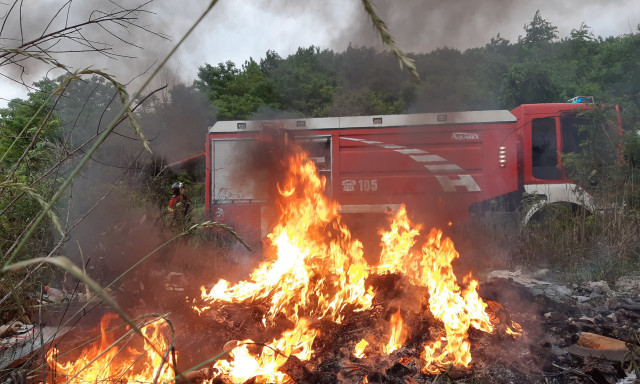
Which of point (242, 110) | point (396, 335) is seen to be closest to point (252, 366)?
point (396, 335)

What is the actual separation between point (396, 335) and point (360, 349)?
16.6 inches

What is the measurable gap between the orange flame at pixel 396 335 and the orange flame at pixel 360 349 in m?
0.21

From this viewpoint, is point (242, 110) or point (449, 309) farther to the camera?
point (242, 110)

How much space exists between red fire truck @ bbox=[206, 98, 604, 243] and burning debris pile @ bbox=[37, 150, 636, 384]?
145 inches

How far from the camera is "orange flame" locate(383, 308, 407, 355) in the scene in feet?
13.1

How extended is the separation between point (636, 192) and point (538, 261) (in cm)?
189

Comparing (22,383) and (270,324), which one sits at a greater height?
(22,383)

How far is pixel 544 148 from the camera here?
347 inches

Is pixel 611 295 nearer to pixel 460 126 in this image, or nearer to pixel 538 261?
pixel 538 261

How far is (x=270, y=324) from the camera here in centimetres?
449

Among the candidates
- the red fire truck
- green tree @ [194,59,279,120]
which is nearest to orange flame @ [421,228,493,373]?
the red fire truck

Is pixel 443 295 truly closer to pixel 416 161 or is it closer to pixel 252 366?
pixel 252 366

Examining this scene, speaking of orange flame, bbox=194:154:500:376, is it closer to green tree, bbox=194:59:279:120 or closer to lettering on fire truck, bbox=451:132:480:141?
lettering on fire truck, bbox=451:132:480:141

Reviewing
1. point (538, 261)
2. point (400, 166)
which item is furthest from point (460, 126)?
point (538, 261)
